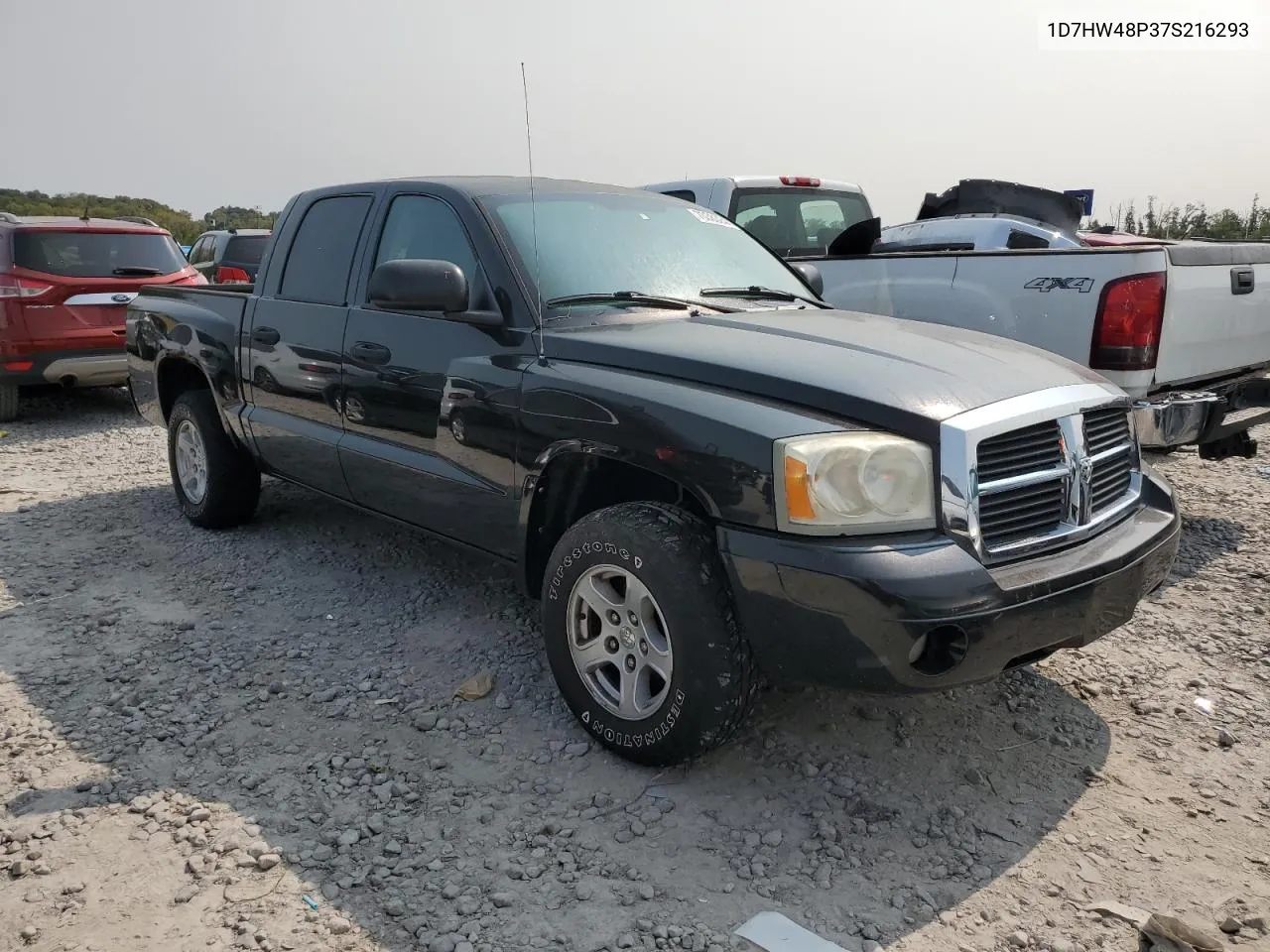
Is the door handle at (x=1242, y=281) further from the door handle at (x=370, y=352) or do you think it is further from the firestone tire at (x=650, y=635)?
the door handle at (x=370, y=352)

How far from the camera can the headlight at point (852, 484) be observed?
254 centimetres

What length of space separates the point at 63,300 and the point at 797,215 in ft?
20.4

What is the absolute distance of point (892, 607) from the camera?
244cm

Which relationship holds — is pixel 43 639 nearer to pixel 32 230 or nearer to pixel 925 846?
pixel 925 846

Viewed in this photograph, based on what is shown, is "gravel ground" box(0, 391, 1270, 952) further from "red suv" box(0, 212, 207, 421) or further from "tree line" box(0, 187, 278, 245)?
"tree line" box(0, 187, 278, 245)

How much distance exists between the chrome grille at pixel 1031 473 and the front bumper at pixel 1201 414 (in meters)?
1.06

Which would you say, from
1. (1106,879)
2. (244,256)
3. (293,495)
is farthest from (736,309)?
(244,256)

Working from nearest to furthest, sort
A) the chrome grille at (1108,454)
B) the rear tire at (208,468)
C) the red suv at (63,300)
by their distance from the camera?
1. the chrome grille at (1108,454)
2. the rear tire at (208,468)
3. the red suv at (63,300)

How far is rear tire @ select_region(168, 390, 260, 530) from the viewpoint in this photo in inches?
207

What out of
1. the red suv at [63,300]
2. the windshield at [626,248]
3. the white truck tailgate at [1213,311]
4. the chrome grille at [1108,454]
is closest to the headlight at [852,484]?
the chrome grille at [1108,454]

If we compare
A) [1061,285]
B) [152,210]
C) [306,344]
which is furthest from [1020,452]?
[152,210]

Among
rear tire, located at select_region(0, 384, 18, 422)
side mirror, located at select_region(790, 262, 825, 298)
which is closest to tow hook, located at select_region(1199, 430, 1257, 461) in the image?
side mirror, located at select_region(790, 262, 825, 298)

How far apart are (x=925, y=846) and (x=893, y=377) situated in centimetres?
129

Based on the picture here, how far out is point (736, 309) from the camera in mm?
3684
